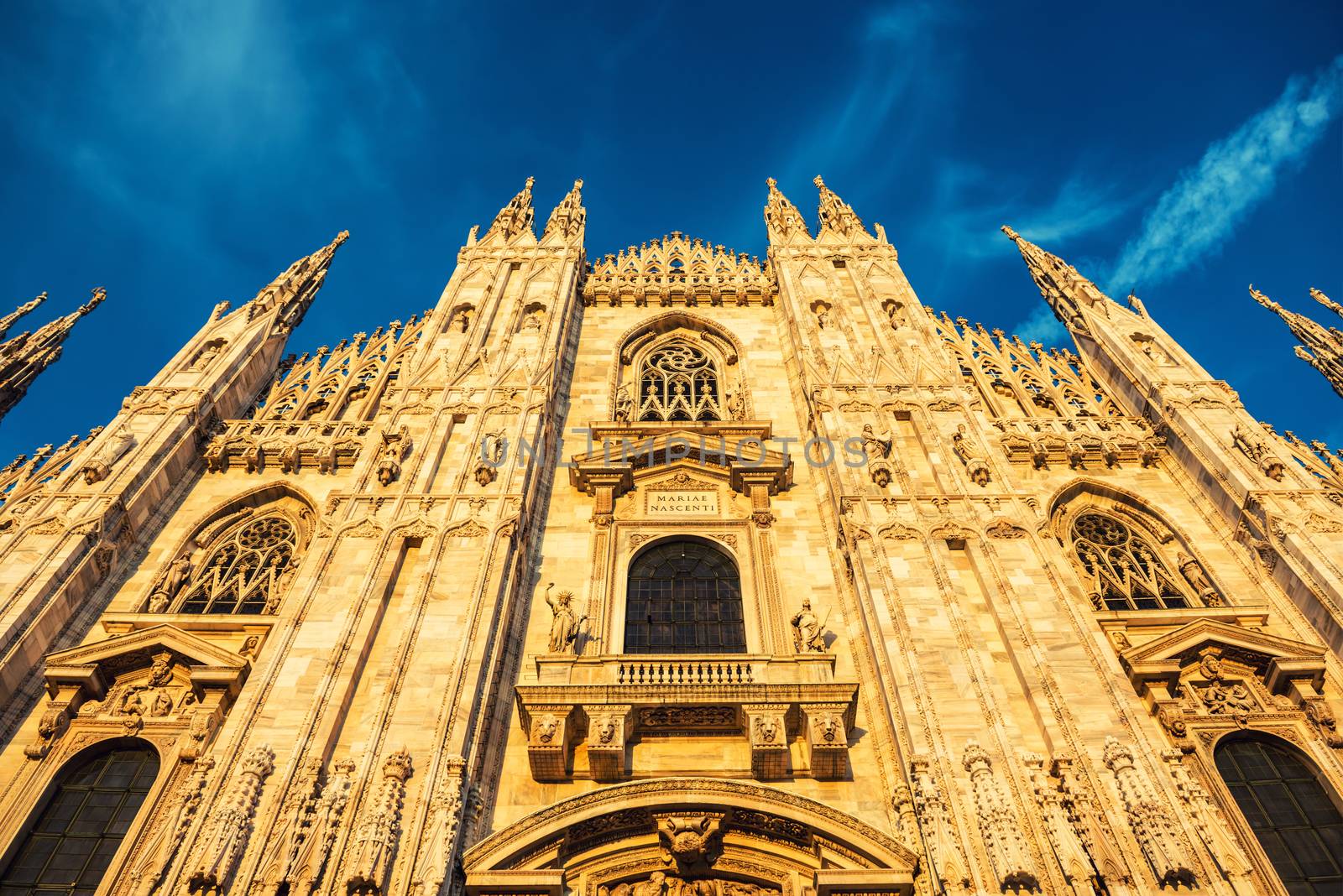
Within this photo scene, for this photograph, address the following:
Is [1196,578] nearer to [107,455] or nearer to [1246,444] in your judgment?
[1246,444]

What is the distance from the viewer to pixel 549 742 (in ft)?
39.8

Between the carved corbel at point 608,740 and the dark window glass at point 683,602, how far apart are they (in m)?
2.39

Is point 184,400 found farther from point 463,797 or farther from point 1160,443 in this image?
point 1160,443

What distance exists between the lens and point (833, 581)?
15.8 metres

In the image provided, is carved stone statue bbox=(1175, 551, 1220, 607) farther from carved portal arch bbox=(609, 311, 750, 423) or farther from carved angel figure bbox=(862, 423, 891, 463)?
carved portal arch bbox=(609, 311, 750, 423)

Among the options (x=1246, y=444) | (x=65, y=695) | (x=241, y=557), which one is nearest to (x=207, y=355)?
(x=241, y=557)

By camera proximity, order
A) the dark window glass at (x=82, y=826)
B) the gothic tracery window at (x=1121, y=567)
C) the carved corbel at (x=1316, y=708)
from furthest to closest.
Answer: the gothic tracery window at (x=1121, y=567) < the carved corbel at (x=1316, y=708) < the dark window glass at (x=82, y=826)

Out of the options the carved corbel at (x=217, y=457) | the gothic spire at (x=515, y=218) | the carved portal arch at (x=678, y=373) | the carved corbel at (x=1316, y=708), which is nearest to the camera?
the carved corbel at (x=1316, y=708)

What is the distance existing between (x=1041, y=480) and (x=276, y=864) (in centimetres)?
1493

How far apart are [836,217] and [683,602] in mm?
15939

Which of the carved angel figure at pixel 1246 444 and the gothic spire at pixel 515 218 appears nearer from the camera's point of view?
the carved angel figure at pixel 1246 444

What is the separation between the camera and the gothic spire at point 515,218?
2592 centimetres

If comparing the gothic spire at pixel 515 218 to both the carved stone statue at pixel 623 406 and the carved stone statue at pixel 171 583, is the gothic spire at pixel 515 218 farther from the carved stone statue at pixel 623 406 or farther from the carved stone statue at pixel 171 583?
the carved stone statue at pixel 171 583

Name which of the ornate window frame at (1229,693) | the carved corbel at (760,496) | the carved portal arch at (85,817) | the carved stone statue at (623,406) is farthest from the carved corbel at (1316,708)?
the carved portal arch at (85,817)
